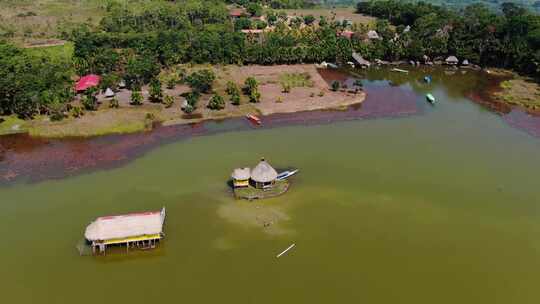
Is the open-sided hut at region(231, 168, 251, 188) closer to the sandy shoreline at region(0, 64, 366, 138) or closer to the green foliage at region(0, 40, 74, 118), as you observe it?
the sandy shoreline at region(0, 64, 366, 138)

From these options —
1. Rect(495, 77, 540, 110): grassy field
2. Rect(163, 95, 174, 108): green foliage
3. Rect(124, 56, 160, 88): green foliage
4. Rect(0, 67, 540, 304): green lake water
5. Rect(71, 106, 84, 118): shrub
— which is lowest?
Rect(0, 67, 540, 304): green lake water

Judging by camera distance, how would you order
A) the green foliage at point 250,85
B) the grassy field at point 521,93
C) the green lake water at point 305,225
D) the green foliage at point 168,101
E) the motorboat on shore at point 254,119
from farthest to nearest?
the grassy field at point 521,93, the green foliage at point 250,85, the green foliage at point 168,101, the motorboat on shore at point 254,119, the green lake water at point 305,225

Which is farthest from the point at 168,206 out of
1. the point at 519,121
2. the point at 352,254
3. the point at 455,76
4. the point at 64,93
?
the point at 455,76

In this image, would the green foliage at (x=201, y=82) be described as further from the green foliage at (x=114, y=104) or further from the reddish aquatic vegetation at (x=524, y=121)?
the reddish aquatic vegetation at (x=524, y=121)

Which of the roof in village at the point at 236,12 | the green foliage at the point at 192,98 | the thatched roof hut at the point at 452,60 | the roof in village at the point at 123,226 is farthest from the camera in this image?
the roof in village at the point at 236,12

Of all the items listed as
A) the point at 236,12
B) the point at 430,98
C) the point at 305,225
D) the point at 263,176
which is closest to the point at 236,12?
the point at 236,12

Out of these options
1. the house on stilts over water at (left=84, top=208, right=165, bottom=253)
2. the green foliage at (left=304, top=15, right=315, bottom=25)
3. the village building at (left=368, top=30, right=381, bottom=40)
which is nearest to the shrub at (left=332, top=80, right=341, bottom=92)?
the village building at (left=368, top=30, right=381, bottom=40)

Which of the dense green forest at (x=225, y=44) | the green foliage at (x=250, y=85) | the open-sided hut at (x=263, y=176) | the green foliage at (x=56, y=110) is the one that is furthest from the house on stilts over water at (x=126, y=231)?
the green foliage at (x=250, y=85)
